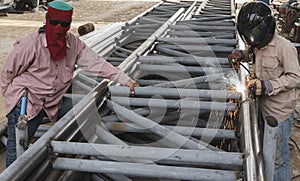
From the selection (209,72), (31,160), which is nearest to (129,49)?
(209,72)

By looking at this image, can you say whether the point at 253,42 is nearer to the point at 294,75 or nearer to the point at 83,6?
the point at 294,75

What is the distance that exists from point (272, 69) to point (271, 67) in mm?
21

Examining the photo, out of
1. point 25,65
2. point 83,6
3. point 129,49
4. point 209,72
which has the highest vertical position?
point 25,65

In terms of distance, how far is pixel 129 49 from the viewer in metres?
5.86

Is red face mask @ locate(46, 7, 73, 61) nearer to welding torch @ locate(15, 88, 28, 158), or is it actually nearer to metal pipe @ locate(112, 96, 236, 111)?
welding torch @ locate(15, 88, 28, 158)

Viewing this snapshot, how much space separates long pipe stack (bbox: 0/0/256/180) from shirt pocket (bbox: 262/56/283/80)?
30 cm

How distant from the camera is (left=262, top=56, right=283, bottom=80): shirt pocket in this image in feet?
10.1

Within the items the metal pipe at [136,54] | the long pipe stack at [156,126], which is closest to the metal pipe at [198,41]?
the long pipe stack at [156,126]

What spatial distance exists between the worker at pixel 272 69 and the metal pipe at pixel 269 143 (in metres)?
0.68

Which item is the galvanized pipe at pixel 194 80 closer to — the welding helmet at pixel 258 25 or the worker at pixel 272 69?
the worker at pixel 272 69

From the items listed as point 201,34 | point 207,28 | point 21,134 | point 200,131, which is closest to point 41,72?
point 21,134

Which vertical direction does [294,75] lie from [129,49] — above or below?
above

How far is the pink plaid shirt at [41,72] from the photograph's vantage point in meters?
2.92

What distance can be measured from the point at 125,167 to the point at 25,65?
133 centimetres
